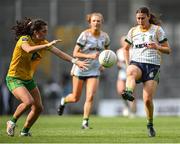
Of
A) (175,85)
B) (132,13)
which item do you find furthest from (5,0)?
(175,85)

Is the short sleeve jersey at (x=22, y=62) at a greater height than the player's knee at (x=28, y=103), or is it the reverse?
the short sleeve jersey at (x=22, y=62)

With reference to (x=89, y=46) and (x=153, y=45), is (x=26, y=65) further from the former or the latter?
(x=89, y=46)

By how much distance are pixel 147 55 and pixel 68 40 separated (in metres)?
18.3

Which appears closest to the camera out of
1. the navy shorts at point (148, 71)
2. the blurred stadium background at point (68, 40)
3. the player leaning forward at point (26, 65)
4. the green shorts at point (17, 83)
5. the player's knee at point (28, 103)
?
the player's knee at point (28, 103)

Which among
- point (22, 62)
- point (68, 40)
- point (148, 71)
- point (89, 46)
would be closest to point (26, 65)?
point (22, 62)

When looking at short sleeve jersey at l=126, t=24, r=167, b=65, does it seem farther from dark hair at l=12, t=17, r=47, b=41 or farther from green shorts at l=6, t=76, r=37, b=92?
green shorts at l=6, t=76, r=37, b=92

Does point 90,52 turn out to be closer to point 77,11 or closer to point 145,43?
point 145,43

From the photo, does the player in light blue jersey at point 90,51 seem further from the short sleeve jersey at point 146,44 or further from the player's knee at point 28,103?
the player's knee at point 28,103

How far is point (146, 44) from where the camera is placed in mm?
14250

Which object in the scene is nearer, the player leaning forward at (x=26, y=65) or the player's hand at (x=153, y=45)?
the player leaning forward at (x=26, y=65)

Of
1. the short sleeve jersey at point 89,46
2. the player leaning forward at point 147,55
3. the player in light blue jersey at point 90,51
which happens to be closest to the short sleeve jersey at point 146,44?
the player leaning forward at point 147,55

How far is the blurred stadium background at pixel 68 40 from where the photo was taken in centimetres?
3191

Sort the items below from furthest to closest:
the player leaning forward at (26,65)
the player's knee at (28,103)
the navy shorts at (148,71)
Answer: the navy shorts at (148,71) < the player leaning forward at (26,65) < the player's knee at (28,103)

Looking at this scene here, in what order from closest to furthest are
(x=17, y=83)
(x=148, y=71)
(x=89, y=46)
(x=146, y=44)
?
(x=17, y=83) < (x=148, y=71) < (x=146, y=44) < (x=89, y=46)
